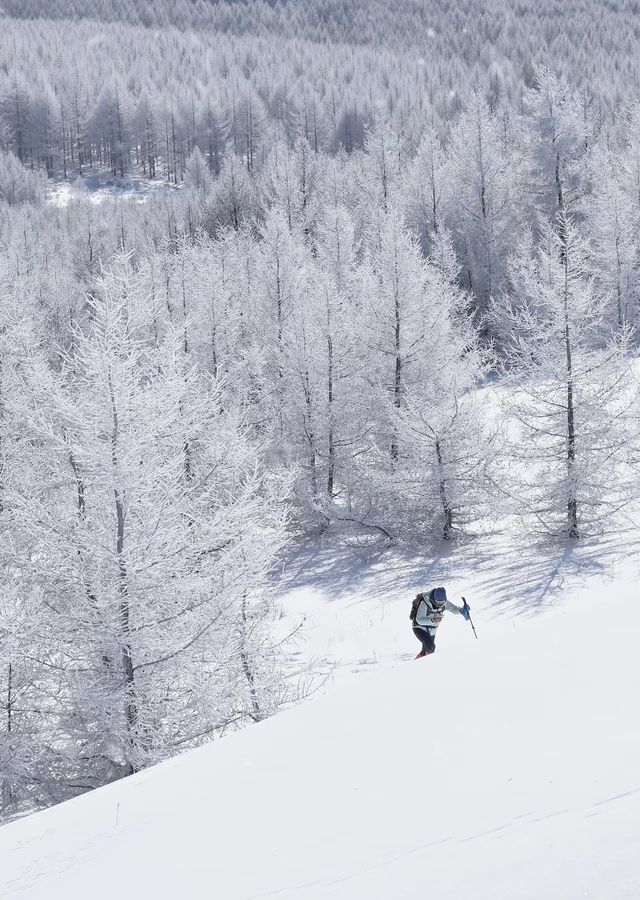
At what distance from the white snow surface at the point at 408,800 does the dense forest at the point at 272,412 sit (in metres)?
4.73

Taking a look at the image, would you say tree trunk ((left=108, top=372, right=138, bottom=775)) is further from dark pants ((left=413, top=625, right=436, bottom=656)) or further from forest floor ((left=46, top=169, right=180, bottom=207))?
forest floor ((left=46, top=169, right=180, bottom=207))

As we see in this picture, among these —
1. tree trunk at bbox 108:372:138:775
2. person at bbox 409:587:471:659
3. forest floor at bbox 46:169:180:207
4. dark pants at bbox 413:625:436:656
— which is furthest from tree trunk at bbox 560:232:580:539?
forest floor at bbox 46:169:180:207

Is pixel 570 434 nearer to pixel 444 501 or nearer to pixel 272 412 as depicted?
pixel 444 501

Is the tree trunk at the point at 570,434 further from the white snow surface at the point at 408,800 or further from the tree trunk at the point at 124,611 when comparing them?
the white snow surface at the point at 408,800

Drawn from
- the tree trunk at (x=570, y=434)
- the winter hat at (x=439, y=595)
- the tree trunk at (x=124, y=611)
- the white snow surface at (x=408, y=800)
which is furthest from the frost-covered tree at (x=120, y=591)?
the tree trunk at (x=570, y=434)

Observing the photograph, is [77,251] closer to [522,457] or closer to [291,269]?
[291,269]

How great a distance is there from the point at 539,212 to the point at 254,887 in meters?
48.8

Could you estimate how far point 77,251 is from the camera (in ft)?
240

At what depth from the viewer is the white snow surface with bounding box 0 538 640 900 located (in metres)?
3.21

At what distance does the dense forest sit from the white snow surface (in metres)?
4.73

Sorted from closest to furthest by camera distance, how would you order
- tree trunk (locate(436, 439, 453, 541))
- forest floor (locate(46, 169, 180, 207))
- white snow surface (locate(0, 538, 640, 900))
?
white snow surface (locate(0, 538, 640, 900)) → tree trunk (locate(436, 439, 453, 541)) → forest floor (locate(46, 169, 180, 207))

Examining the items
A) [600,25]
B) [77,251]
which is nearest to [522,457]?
[77,251]

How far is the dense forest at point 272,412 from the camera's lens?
32.7 feet

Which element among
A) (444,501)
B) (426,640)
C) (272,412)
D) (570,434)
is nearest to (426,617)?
(426,640)
